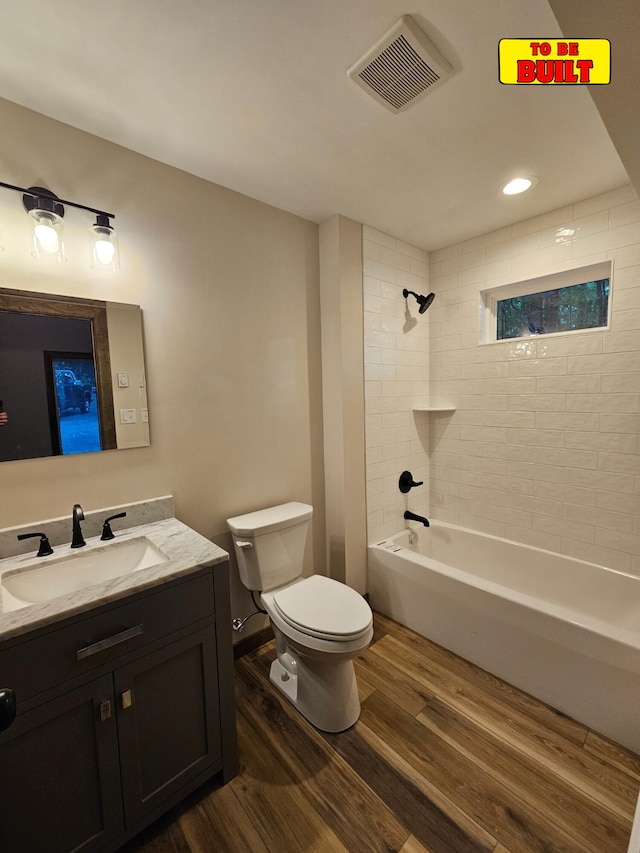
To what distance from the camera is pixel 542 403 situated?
7.40 ft

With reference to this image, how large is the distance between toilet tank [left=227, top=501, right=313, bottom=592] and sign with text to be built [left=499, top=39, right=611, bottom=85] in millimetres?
1923

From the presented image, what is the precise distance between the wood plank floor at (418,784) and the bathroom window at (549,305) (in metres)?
2.03

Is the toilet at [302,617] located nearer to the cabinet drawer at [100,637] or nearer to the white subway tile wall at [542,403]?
the cabinet drawer at [100,637]

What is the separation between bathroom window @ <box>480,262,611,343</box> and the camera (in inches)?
82.1

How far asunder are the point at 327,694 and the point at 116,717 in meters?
0.86

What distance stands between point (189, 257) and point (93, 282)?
0.45 meters

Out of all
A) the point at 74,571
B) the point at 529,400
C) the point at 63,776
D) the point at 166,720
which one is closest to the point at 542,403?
the point at 529,400

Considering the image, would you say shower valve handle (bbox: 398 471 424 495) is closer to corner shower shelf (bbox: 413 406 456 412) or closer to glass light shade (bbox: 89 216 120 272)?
corner shower shelf (bbox: 413 406 456 412)

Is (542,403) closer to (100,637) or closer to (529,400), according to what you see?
(529,400)

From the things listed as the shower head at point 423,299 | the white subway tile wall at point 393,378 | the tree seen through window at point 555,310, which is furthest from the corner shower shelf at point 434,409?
the shower head at point 423,299

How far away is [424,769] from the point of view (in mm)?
1405

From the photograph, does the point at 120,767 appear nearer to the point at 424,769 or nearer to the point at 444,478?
the point at 424,769

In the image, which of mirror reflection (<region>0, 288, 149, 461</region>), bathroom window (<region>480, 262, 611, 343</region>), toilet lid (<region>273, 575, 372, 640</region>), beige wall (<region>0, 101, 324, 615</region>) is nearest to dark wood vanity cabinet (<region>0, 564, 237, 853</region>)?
toilet lid (<region>273, 575, 372, 640</region>)

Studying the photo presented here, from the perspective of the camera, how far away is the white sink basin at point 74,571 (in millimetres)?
1203
